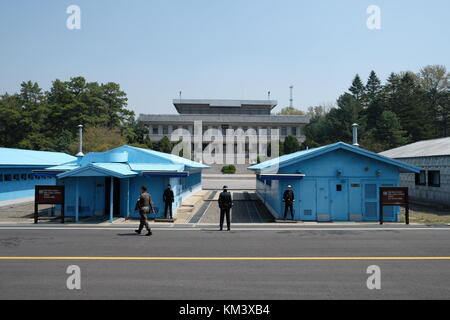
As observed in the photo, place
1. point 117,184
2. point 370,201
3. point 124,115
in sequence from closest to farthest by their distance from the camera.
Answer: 1. point 370,201
2. point 117,184
3. point 124,115

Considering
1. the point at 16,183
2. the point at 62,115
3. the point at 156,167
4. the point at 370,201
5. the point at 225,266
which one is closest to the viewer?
the point at 225,266

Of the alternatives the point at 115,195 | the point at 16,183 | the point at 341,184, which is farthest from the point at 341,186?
the point at 16,183

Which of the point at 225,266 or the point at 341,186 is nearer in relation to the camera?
the point at 225,266

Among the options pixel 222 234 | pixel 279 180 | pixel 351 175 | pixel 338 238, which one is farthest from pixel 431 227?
pixel 222 234

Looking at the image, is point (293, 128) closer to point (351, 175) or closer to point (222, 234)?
point (351, 175)

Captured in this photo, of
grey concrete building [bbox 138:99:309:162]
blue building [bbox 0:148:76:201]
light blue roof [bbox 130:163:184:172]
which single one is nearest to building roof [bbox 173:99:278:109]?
grey concrete building [bbox 138:99:309:162]

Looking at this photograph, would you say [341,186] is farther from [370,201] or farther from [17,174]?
[17,174]

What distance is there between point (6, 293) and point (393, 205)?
53.9 feet

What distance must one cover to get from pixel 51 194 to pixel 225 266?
470 inches

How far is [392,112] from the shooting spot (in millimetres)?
65500

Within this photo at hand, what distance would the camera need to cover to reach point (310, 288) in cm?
760

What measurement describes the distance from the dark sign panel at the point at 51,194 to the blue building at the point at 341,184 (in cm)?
1053

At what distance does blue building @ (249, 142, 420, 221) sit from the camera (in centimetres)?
1805
